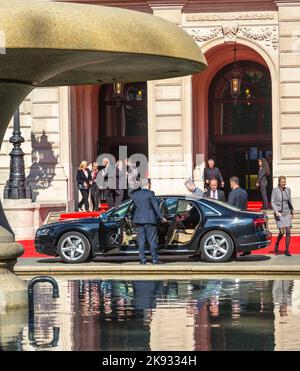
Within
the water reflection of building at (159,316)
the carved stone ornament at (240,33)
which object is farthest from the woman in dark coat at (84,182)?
the water reflection of building at (159,316)

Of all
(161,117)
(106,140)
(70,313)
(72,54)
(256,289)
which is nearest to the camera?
(72,54)

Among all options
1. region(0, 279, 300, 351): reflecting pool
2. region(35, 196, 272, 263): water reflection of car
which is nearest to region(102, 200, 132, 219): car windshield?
region(35, 196, 272, 263): water reflection of car

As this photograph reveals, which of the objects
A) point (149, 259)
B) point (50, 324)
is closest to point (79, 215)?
point (149, 259)

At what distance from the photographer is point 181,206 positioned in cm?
2673

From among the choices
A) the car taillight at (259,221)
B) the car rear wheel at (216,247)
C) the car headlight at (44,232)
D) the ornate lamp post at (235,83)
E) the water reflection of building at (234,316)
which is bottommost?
the water reflection of building at (234,316)

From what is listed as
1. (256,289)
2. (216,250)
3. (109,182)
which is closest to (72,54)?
(256,289)

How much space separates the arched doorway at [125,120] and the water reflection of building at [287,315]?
948 inches

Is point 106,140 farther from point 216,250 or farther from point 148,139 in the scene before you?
point 216,250

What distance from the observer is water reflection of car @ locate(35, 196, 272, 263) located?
26.3 metres

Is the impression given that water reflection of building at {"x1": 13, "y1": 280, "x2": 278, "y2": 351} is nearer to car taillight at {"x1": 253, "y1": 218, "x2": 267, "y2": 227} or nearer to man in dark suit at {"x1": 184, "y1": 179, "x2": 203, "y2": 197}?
car taillight at {"x1": 253, "y1": 218, "x2": 267, "y2": 227}

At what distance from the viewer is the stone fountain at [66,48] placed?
573 inches

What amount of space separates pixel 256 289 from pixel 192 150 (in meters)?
23.0

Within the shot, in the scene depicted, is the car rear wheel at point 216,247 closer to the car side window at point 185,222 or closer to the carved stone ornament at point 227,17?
the car side window at point 185,222

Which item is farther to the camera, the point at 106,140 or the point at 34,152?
the point at 106,140
